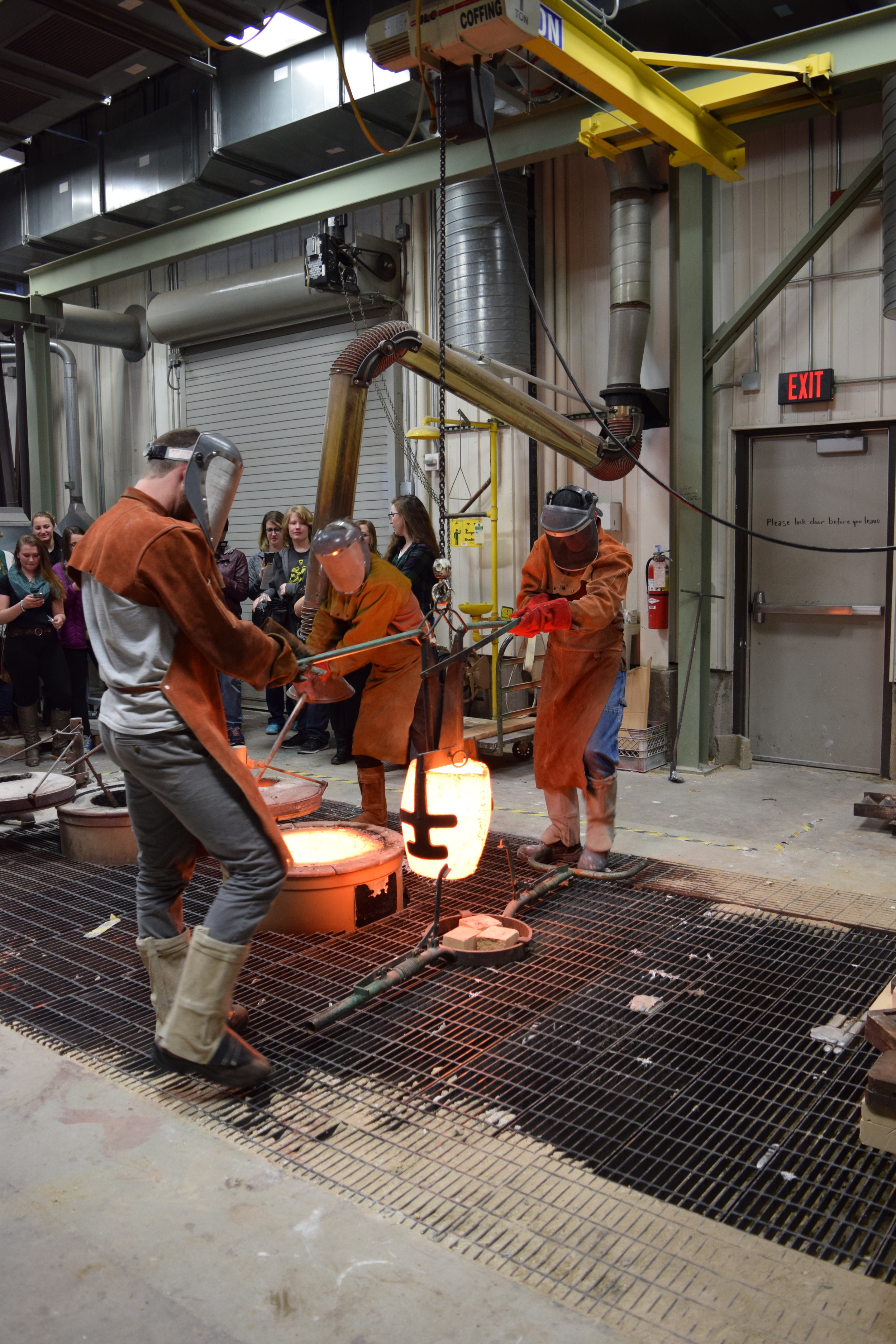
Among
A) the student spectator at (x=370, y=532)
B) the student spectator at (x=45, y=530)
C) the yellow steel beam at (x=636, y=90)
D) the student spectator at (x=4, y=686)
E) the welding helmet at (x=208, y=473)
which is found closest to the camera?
the welding helmet at (x=208, y=473)

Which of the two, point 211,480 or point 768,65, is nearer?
point 211,480

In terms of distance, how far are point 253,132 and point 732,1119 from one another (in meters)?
7.65

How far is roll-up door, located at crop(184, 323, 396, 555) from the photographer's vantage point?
9.71 metres

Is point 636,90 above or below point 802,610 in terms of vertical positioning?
above

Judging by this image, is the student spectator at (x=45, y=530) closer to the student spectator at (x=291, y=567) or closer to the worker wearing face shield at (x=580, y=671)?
the student spectator at (x=291, y=567)

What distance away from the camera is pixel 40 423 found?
1022 cm

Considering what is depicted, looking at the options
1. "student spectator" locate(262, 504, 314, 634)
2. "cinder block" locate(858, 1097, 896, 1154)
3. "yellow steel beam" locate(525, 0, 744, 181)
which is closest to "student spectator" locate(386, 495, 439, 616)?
"student spectator" locate(262, 504, 314, 634)

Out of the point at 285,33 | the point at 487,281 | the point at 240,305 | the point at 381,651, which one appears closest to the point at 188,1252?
the point at 381,651

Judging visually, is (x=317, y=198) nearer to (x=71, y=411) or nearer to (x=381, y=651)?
(x=381, y=651)

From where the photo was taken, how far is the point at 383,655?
5102 mm

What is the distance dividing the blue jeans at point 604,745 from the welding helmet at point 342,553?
1359 mm

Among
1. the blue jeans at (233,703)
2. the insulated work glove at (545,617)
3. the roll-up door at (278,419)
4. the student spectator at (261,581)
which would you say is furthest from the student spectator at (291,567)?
the insulated work glove at (545,617)

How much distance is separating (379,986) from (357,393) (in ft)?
8.22

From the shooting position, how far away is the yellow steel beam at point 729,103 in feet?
19.0
